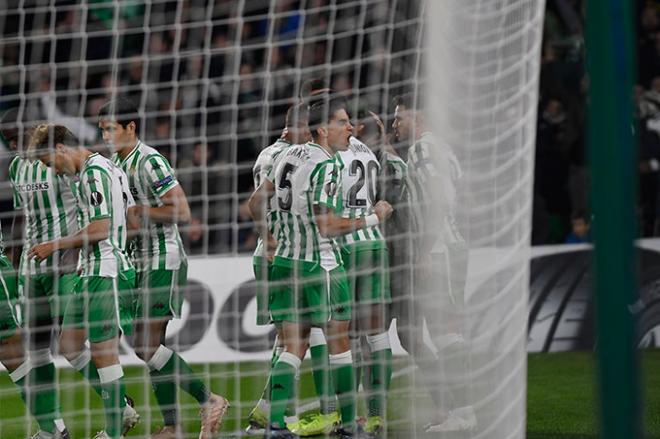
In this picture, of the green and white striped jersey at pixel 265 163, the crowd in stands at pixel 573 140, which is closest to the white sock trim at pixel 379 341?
the green and white striped jersey at pixel 265 163

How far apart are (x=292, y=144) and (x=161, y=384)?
130cm

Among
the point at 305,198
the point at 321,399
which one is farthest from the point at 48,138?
the point at 321,399

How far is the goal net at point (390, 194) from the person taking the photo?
166 inches

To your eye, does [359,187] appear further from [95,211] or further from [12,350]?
[12,350]

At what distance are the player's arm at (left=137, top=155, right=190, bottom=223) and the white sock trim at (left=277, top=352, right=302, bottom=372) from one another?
0.84 meters

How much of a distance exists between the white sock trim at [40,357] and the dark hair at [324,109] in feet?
5.57

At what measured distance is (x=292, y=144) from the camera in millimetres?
6207

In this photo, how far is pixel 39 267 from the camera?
6461 millimetres

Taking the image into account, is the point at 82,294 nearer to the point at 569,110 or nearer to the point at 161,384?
the point at 161,384

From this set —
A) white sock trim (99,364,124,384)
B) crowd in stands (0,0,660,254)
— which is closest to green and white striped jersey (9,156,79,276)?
crowd in stands (0,0,660,254)

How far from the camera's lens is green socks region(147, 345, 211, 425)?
605 cm

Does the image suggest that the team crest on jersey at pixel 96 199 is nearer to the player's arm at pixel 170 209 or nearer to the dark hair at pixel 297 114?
the player's arm at pixel 170 209

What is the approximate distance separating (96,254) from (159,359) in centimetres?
67

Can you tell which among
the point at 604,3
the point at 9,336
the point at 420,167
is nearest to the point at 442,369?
the point at 420,167
